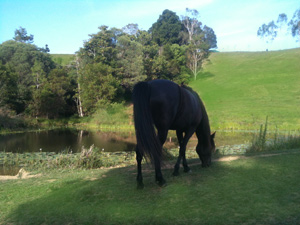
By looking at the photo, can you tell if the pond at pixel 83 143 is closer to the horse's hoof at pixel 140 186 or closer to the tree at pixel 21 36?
the horse's hoof at pixel 140 186

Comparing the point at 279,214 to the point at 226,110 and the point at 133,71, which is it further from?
the point at 133,71

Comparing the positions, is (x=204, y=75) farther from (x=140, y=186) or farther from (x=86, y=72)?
(x=140, y=186)

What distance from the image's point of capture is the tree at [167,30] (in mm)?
63781

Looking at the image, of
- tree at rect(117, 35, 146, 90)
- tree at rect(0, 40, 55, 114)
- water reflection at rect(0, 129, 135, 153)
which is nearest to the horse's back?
water reflection at rect(0, 129, 135, 153)

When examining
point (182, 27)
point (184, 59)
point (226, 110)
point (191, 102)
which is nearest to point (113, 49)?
point (184, 59)

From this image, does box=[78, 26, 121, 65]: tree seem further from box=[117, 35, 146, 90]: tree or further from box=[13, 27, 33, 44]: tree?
box=[13, 27, 33, 44]: tree

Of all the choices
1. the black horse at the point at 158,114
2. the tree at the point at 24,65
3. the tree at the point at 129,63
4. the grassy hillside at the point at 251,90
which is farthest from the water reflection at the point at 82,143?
the tree at the point at 129,63

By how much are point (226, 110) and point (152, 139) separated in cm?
3052

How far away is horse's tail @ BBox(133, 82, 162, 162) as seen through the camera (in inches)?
182

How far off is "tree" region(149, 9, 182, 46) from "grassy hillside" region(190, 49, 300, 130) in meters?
11.8

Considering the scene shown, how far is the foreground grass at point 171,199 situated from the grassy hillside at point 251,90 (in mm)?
22615

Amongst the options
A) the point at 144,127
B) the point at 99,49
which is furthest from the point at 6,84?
the point at 144,127

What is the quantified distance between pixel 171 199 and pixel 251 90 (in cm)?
4097

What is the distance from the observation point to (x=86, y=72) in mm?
39219
